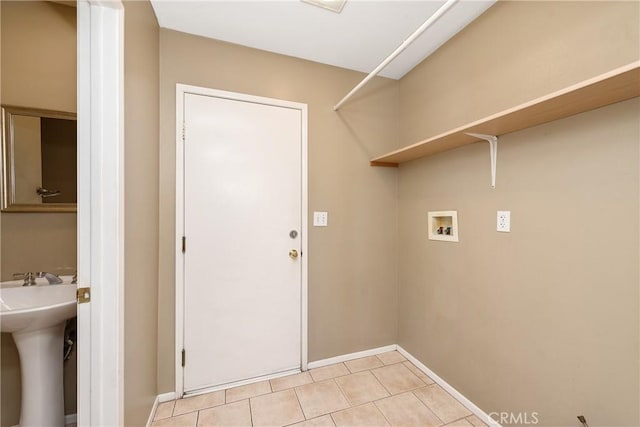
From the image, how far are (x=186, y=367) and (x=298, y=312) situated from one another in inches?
33.4

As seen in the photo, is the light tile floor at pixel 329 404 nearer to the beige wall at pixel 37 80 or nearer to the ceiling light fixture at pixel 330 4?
the beige wall at pixel 37 80

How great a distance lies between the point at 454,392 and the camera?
1757 mm

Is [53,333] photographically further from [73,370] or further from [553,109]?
[553,109]

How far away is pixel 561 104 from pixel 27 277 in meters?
2.63

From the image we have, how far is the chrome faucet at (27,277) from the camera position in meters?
1.30

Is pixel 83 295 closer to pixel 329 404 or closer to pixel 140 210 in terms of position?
pixel 140 210

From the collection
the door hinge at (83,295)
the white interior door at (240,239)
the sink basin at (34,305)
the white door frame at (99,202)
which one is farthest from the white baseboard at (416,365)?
the door hinge at (83,295)

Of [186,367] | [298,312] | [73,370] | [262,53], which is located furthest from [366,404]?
[262,53]

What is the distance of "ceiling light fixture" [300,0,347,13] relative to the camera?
1519mm

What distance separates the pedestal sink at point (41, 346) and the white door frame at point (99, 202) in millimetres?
233

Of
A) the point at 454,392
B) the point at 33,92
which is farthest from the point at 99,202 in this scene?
the point at 454,392

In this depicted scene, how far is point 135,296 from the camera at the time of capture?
1284mm

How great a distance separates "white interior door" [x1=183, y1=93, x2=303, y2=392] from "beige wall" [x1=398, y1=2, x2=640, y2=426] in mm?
1112

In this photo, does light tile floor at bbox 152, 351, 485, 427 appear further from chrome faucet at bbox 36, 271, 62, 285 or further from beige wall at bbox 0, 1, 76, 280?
beige wall at bbox 0, 1, 76, 280
